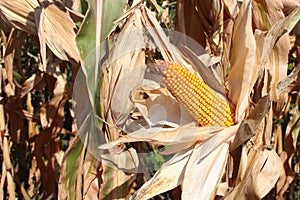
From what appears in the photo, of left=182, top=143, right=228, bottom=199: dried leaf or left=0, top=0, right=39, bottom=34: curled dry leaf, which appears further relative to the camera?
left=0, top=0, right=39, bottom=34: curled dry leaf

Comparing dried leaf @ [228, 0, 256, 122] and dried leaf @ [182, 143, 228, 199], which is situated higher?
dried leaf @ [228, 0, 256, 122]

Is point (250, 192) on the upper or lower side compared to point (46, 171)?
upper

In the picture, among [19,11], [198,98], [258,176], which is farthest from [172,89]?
[19,11]

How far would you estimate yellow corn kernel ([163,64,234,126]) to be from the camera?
760 mm

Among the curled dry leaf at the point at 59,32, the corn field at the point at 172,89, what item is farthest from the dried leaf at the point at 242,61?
the curled dry leaf at the point at 59,32

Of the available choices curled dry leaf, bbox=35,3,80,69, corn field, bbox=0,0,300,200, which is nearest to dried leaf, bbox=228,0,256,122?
corn field, bbox=0,0,300,200

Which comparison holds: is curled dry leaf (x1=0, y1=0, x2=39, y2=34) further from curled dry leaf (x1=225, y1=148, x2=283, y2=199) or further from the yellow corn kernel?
curled dry leaf (x1=225, y1=148, x2=283, y2=199)

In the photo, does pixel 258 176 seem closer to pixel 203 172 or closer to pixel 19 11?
pixel 203 172

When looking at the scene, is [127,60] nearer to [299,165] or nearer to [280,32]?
[280,32]

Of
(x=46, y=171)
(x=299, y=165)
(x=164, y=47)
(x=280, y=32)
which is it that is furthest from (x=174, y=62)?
(x=299, y=165)

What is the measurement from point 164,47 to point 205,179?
203mm

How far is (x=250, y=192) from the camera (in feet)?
2.74

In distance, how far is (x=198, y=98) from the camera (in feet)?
2.53

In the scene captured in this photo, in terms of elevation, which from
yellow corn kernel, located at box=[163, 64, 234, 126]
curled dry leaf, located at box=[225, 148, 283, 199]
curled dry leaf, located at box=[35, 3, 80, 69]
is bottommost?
curled dry leaf, located at box=[225, 148, 283, 199]
